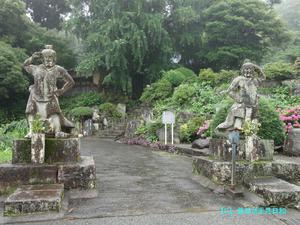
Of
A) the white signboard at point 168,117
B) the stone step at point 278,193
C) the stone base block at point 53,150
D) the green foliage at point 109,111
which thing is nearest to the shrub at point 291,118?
the white signboard at point 168,117

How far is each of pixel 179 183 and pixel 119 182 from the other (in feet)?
3.75

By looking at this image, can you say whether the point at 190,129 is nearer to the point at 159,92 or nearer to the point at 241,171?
the point at 159,92


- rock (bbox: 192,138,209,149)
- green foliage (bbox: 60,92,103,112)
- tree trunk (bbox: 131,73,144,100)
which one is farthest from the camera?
tree trunk (bbox: 131,73,144,100)

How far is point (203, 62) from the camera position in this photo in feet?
84.9

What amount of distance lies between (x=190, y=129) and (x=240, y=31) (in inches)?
503

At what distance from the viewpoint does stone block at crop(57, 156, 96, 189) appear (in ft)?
16.8

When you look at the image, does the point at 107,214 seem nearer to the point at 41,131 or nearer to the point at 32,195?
the point at 32,195

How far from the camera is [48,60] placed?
18.1 ft

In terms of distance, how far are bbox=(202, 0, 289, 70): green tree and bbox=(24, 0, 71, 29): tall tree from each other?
15018mm

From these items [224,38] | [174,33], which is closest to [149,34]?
[174,33]

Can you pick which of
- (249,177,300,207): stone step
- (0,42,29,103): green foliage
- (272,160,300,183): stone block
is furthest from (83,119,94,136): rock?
(249,177,300,207): stone step

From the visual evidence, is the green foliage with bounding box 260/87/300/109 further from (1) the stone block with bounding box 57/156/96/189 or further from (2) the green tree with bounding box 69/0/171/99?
(1) the stone block with bounding box 57/156/96/189

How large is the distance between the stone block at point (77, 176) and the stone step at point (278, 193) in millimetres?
2628

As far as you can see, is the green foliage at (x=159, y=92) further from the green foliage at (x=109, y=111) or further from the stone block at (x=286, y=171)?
the stone block at (x=286, y=171)
